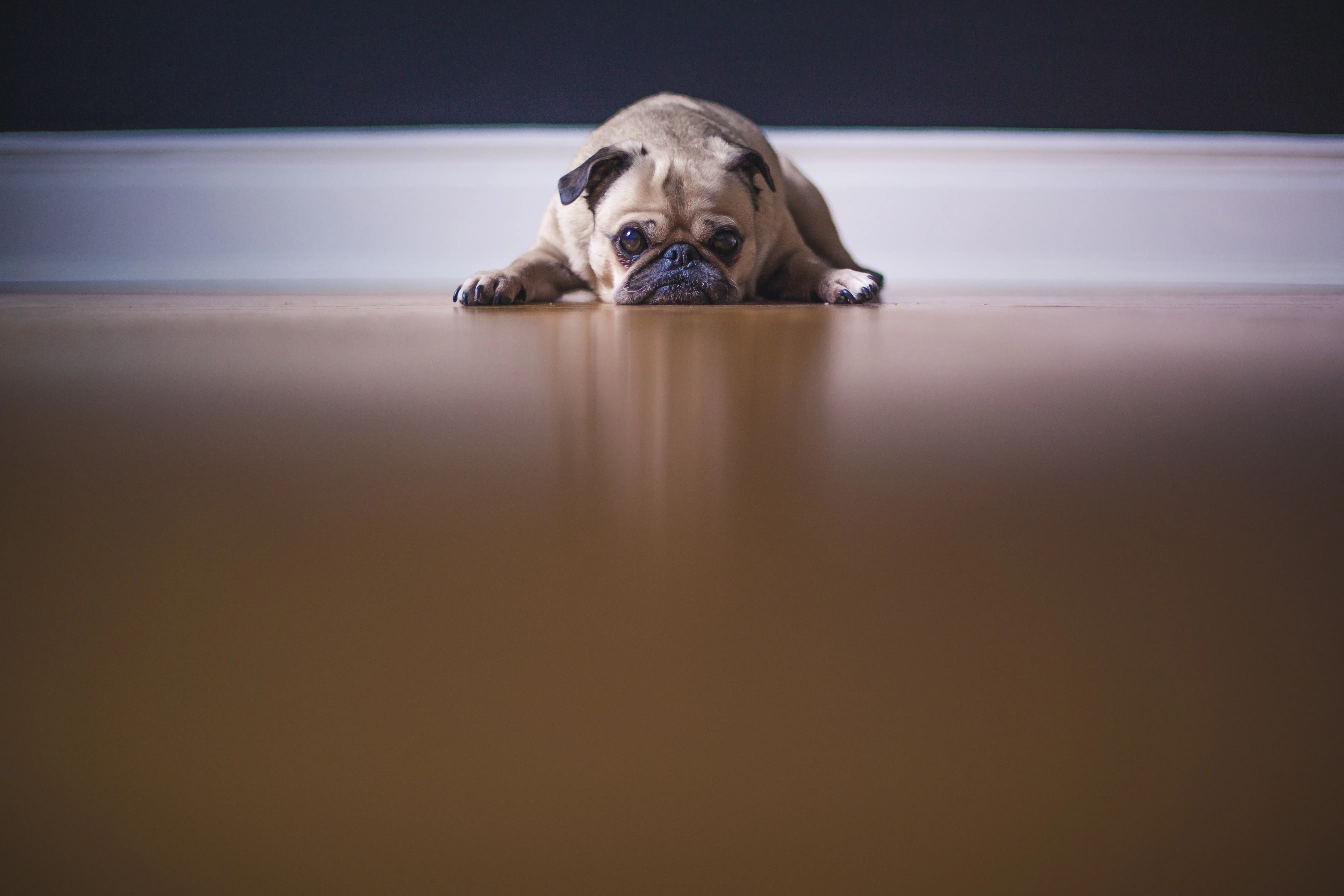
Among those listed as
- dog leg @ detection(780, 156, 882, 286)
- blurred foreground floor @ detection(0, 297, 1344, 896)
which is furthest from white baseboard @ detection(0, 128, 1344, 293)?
blurred foreground floor @ detection(0, 297, 1344, 896)

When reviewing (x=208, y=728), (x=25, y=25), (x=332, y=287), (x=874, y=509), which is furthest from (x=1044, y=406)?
(x=25, y=25)

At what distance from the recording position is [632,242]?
6.37 feet

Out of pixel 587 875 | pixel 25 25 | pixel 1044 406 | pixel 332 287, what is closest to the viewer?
pixel 587 875

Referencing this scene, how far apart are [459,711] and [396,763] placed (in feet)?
0.06

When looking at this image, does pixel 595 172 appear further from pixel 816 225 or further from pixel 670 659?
pixel 670 659

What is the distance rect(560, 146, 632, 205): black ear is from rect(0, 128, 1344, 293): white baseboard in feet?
3.30

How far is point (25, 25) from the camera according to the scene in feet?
9.17

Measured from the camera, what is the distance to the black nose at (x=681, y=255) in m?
1.84

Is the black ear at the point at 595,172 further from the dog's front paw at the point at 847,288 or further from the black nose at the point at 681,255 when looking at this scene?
the dog's front paw at the point at 847,288

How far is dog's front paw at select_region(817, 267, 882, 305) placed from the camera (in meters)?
1.78

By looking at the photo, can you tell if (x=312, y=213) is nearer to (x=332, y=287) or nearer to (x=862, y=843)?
(x=332, y=287)

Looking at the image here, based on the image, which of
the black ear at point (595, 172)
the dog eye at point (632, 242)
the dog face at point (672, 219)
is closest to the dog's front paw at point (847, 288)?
the dog face at point (672, 219)

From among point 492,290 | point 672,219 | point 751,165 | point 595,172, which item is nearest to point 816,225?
point 751,165

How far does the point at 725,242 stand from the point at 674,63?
4.21ft
